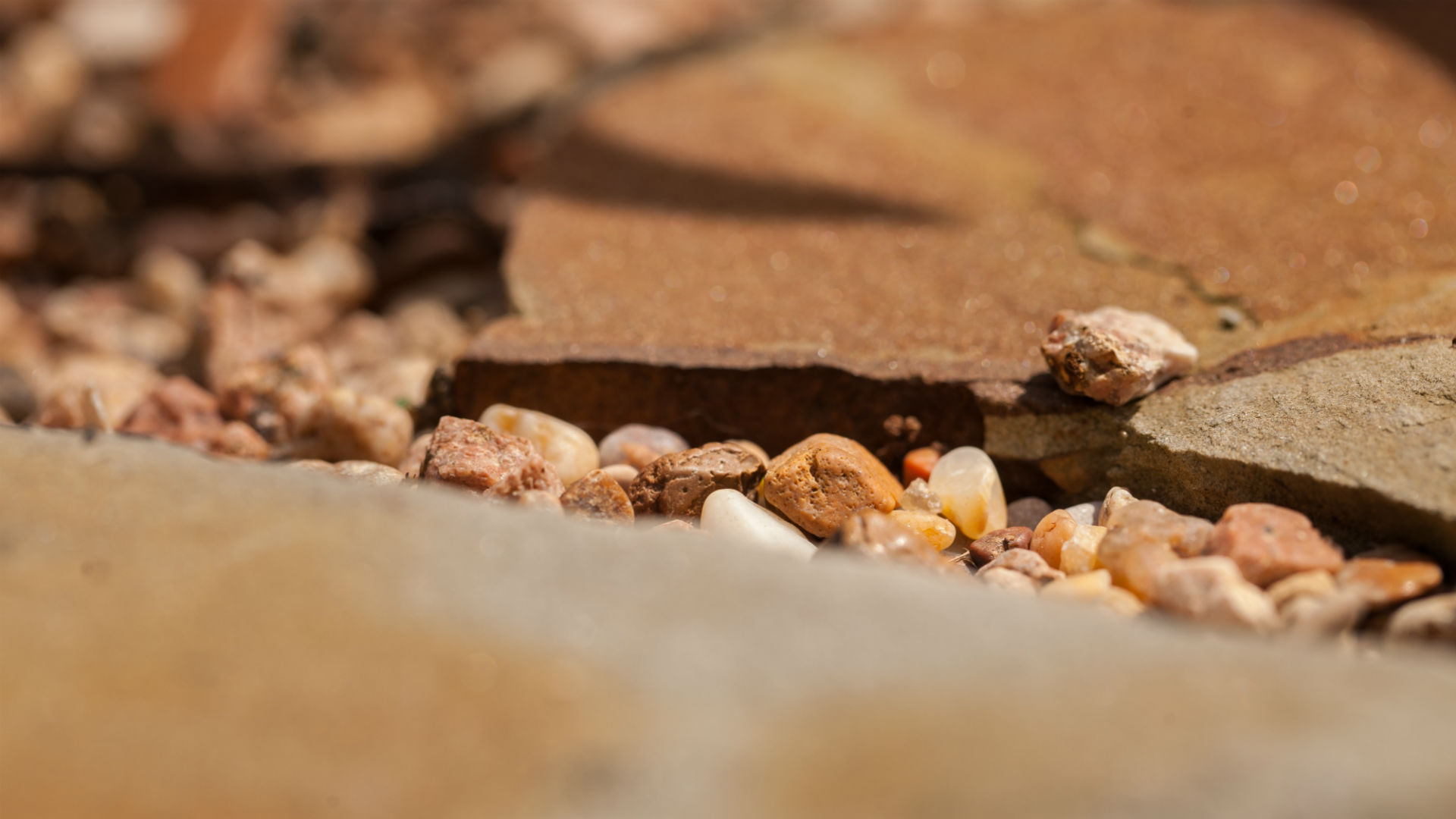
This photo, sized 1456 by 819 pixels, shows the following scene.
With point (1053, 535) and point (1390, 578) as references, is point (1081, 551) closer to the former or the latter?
point (1053, 535)

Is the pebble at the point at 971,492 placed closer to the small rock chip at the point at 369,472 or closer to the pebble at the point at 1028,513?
the pebble at the point at 1028,513

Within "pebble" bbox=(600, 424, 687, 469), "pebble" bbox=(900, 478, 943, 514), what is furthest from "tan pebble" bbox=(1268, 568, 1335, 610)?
"pebble" bbox=(600, 424, 687, 469)

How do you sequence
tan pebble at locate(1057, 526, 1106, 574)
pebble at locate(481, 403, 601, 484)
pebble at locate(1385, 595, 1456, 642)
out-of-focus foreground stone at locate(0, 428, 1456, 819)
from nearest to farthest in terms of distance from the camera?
out-of-focus foreground stone at locate(0, 428, 1456, 819) → pebble at locate(1385, 595, 1456, 642) → tan pebble at locate(1057, 526, 1106, 574) → pebble at locate(481, 403, 601, 484)

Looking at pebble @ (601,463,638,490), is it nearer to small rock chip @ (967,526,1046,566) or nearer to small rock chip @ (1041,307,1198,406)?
small rock chip @ (967,526,1046,566)

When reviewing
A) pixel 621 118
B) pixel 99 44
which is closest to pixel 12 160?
pixel 99 44

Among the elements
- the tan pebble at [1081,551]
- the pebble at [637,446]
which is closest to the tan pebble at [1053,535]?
the tan pebble at [1081,551]

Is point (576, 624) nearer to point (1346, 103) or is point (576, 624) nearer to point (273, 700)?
point (273, 700)

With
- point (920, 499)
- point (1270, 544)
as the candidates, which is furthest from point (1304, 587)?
point (920, 499)
